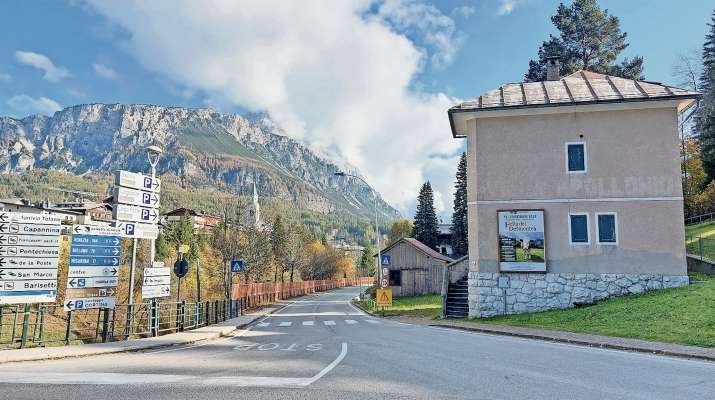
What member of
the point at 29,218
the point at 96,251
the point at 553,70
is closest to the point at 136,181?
the point at 96,251

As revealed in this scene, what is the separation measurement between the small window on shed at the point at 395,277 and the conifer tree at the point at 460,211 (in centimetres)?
1854

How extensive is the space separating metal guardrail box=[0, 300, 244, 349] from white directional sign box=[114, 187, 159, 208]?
10.8 ft

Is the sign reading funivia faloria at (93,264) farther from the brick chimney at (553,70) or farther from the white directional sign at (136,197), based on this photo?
the brick chimney at (553,70)

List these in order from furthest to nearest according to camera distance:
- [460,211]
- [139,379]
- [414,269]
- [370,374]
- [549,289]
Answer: [460,211] < [414,269] < [549,289] < [370,374] < [139,379]

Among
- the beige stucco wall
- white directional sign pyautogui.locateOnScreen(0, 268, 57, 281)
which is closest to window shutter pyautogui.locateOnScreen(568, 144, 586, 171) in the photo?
the beige stucco wall

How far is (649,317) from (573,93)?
10842mm

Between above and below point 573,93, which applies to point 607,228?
below

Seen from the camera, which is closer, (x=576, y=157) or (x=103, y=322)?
(x=103, y=322)

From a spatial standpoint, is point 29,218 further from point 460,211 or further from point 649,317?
point 460,211

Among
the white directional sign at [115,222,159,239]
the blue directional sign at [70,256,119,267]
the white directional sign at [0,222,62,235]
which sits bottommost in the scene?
the blue directional sign at [70,256,119,267]

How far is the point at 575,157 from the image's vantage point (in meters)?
21.4

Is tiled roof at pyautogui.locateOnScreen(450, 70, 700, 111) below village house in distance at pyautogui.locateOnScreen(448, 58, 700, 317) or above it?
above

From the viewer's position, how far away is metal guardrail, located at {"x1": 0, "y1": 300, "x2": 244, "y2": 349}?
1391 centimetres

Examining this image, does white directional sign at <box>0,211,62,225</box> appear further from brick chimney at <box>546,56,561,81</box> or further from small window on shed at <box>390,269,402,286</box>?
small window on shed at <box>390,269,402,286</box>
